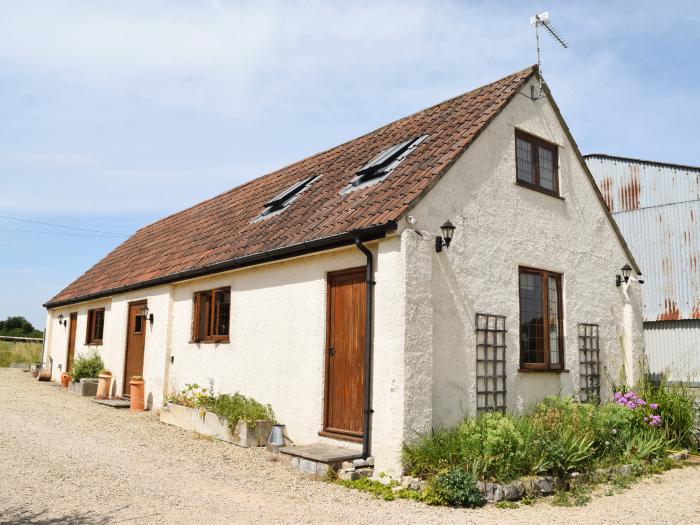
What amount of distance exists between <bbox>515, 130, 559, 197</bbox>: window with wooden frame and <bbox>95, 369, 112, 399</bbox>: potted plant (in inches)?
446

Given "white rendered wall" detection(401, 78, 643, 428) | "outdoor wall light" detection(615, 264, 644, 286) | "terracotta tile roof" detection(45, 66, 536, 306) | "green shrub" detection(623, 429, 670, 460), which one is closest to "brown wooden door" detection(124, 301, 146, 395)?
"terracotta tile roof" detection(45, 66, 536, 306)

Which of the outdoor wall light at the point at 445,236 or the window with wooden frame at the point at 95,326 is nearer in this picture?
the outdoor wall light at the point at 445,236

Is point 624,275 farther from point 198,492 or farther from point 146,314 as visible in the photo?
point 146,314

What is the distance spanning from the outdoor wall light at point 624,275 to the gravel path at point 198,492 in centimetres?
397

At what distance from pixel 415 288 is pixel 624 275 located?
6.36m

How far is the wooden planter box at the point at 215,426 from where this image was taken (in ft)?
30.8

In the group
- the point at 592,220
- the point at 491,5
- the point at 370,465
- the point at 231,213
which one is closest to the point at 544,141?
the point at 592,220

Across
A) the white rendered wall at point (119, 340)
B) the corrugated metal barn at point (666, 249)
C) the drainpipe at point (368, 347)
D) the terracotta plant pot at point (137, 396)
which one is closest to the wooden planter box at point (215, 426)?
the white rendered wall at point (119, 340)

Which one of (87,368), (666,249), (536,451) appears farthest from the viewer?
(87,368)

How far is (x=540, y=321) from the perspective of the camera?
1001 cm

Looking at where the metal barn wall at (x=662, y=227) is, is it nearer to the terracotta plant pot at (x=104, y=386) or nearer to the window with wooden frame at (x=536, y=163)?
the window with wooden frame at (x=536, y=163)

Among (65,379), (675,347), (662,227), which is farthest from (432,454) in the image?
(65,379)

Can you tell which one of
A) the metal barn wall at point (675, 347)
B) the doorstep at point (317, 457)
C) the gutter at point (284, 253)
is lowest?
the doorstep at point (317, 457)

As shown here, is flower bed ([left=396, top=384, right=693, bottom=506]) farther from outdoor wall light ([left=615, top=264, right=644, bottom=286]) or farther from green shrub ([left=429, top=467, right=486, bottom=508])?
outdoor wall light ([left=615, top=264, right=644, bottom=286])
